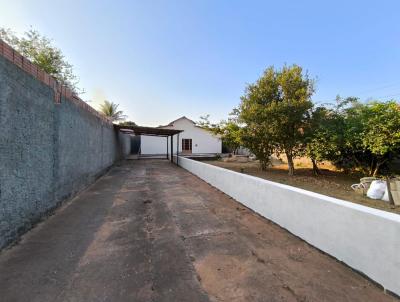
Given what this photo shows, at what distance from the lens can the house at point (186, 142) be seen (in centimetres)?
2467

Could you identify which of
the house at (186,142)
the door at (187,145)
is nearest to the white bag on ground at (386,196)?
the house at (186,142)

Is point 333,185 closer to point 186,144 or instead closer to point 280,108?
point 280,108

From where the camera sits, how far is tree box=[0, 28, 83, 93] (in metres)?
16.2

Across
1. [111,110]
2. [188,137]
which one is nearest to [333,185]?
[188,137]

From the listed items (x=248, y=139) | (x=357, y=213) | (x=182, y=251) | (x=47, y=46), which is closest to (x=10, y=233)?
(x=182, y=251)

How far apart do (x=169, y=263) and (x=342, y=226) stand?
2348 millimetres

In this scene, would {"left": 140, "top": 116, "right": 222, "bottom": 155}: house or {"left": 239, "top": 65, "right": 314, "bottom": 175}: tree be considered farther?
{"left": 140, "top": 116, "right": 222, "bottom": 155}: house

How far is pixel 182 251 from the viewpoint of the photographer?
9.25ft

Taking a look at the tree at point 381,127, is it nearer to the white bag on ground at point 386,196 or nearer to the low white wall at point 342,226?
the white bag on ground at point 386,196

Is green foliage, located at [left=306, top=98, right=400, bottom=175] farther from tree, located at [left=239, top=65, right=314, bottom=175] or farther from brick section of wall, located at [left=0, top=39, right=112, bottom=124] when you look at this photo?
brick section of wall, located at [left=0, top=39, right=112, bottom=124]

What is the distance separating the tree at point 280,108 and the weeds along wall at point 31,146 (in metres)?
7.33

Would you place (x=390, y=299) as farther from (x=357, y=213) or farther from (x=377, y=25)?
(x=377, y=25)

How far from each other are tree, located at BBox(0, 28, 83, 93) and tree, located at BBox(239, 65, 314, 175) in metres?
17.8

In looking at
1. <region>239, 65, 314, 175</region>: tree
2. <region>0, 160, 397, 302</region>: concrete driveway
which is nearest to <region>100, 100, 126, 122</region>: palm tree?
<region>239, 65, 314, 175</region>: tree
